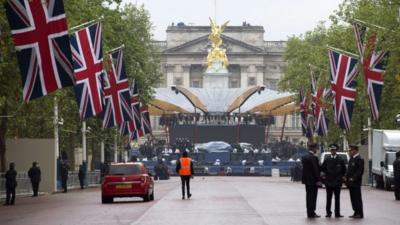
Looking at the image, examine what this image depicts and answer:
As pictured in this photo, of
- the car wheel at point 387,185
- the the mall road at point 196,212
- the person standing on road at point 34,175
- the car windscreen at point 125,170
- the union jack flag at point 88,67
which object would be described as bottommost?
the the mall road at point 196,212

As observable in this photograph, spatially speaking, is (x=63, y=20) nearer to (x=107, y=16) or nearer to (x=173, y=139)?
(x=107, y=16)

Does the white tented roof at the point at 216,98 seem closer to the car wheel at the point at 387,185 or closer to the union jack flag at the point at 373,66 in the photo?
the car wheel at the point at 387,185

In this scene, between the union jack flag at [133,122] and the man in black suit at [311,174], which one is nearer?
the man in black suit at [311,174]

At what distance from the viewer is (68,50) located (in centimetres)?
3725

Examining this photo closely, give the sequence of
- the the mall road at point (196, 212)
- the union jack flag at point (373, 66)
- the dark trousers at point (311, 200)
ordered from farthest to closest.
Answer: the union jack flag at point (373, 66)
the dark trousers at point (311, 200)
the the mall road at point (196, 212)

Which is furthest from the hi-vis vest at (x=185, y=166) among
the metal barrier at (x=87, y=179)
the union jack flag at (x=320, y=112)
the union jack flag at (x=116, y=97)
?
the union jack flag at (x=320, y=112)

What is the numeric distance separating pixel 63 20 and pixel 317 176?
347 inches

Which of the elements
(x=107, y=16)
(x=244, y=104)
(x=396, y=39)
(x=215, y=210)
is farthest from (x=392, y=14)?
(x=244, y=104)

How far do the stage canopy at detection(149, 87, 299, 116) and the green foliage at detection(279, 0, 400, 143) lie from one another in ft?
13.3

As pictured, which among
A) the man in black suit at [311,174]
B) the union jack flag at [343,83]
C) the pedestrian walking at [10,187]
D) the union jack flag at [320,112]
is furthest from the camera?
the union jack flag at [320,112]

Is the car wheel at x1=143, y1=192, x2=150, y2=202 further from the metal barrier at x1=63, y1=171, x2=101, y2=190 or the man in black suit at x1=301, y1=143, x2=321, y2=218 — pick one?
the metal barrier at x1=63, y1=171, x2=101, y2=190

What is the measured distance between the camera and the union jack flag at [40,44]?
118 ft

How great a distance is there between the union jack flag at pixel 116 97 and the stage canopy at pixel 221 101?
69.7 metres

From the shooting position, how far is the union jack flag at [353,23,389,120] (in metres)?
52.3
